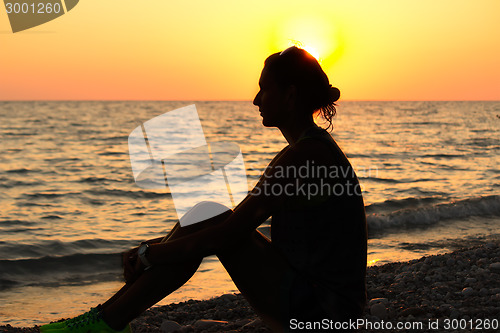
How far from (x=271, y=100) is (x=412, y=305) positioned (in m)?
2.74

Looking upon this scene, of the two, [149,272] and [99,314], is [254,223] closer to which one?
[149,272]

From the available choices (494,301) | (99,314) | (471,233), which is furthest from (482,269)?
(99,314)

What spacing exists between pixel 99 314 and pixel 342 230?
126cm

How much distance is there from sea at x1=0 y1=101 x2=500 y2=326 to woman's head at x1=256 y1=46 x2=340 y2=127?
3778 mm

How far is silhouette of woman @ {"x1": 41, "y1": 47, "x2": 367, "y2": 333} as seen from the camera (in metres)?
2.57

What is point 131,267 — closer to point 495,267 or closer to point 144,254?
point 144,254

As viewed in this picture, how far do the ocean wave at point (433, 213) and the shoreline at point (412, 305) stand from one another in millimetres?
4000

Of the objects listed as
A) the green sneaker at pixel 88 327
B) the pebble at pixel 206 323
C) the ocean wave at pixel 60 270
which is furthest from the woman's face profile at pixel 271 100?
the ocean wave at pixel 60 270

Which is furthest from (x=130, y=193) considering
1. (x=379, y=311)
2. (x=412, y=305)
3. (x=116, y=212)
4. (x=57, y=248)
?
(x=379, y=311)

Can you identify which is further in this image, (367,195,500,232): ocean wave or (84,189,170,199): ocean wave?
(84,189,170,199): ocean wave

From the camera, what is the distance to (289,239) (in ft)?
8.80

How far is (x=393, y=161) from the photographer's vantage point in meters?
22.5

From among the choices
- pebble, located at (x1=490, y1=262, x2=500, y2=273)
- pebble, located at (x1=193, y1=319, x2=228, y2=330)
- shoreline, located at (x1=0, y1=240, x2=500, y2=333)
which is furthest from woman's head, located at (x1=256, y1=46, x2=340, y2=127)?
pebble, located at (x1=490, y1=262, x2=500, y2=273)

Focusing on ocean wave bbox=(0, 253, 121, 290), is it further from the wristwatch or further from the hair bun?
the hair bun
